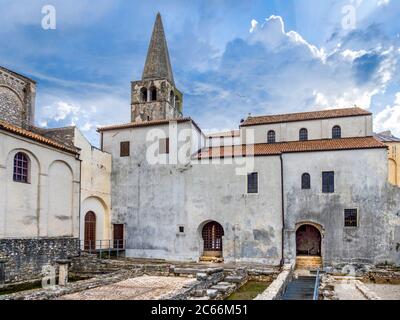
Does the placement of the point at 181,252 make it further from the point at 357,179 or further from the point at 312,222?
the point at 357,179

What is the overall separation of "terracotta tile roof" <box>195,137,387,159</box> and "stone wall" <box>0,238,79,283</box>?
11.1m

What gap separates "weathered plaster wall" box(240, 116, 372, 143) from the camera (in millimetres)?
29016

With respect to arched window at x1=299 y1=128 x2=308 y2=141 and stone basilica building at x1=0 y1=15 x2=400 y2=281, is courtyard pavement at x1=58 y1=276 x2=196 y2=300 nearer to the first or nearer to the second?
stone basilica building at x1=0 y1=15 x2=400 y2=281

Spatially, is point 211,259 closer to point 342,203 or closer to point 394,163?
point 342,203

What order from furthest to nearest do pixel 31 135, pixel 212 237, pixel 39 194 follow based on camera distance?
pixel 212 237 < pixel 39 194 < pixel 31 135

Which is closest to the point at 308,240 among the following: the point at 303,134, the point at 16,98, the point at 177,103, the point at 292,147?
the point at 292,147

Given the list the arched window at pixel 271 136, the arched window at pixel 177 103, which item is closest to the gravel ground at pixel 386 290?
the arched window at pixel 271 136

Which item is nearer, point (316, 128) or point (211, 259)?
point (211, 259)

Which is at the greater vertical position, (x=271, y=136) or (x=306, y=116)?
(x=306, y=116)

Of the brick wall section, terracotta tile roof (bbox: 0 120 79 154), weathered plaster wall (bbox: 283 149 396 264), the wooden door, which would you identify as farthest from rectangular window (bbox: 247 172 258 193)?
the brick wall section

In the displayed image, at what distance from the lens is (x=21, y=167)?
2152 cm

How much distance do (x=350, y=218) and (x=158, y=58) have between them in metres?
24.5

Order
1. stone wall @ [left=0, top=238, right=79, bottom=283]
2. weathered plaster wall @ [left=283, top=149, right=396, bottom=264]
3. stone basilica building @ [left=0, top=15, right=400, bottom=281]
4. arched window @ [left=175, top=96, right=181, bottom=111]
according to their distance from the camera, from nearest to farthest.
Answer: stone wall @ [left=0, top=238, right=79, bottom=283] → stone basilica building @ [left=0, top=15, right=400, bottom=281] → weathered plaster wall @ [left=283, top=149, right=396, bottom=264] → arched window @ [left=175, top=96, right=181, bottom=111]
